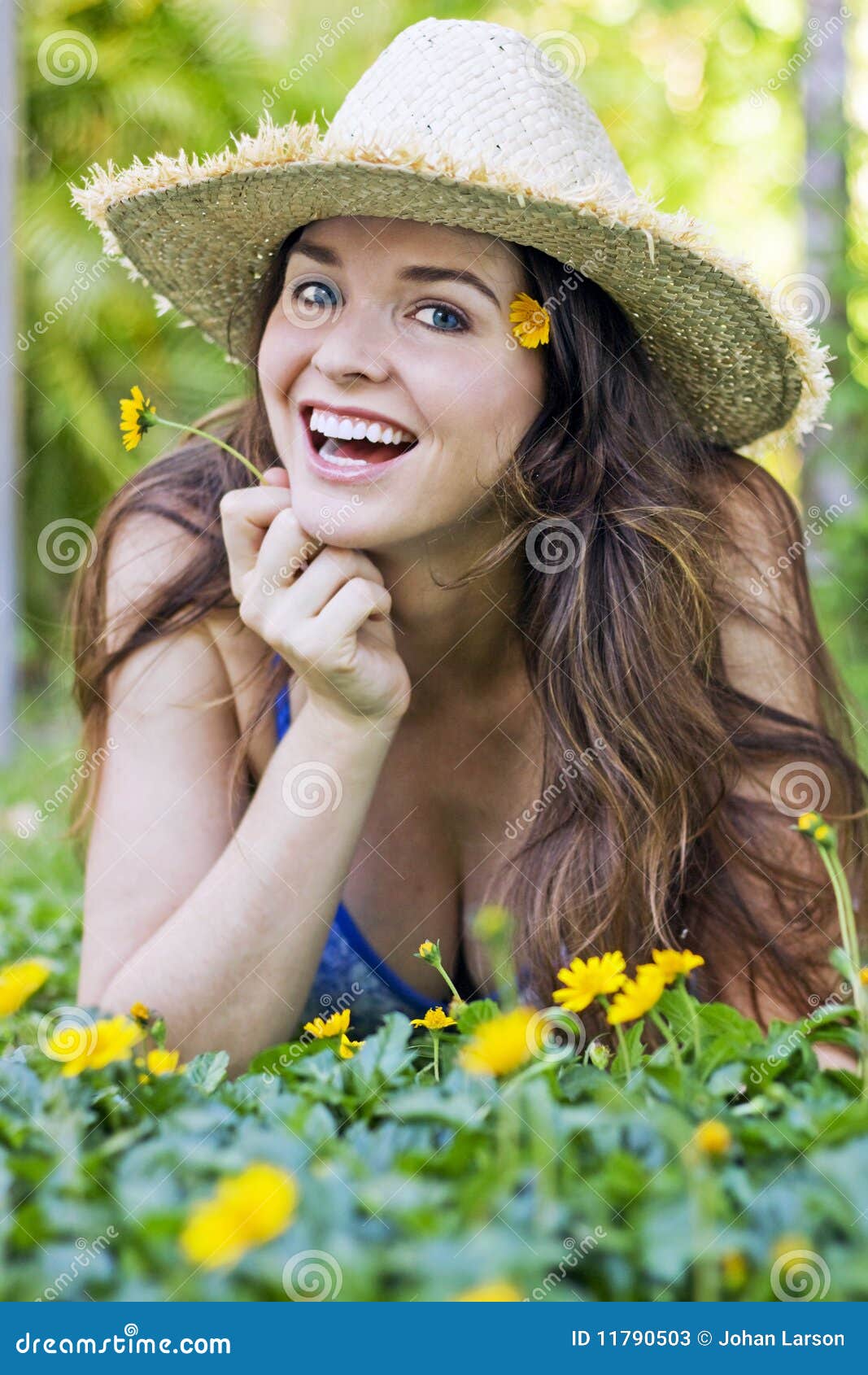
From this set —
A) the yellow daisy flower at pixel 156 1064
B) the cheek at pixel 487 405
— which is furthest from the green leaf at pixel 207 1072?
the cheek at pixel 487 405

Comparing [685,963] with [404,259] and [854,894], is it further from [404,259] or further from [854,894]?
[854,894]

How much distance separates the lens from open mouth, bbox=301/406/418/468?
1616mm

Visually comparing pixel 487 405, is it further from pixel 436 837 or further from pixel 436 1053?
pixel 436 1053

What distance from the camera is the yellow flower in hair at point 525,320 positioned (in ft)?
5.43

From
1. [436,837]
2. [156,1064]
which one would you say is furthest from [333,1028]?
[436,837]

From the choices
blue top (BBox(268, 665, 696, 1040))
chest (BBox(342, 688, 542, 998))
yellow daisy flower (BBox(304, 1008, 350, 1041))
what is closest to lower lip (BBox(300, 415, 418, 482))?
blue top (BBox(268, 665, 696, 1040))

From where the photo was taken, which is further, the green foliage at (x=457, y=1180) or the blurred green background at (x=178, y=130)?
the blurred green background at (x=178, y=130)

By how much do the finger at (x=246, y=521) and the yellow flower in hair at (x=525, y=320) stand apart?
1.27ft

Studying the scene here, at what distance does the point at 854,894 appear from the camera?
2021 mm

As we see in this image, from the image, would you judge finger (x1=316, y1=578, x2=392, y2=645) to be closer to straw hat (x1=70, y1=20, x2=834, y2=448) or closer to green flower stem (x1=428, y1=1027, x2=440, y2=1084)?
straw hat (x1=70, y1=20, x2=834, y2=448)

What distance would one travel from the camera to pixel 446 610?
193 centimetres

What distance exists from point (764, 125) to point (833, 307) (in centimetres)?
358

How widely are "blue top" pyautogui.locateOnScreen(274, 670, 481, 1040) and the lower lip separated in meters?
0.46

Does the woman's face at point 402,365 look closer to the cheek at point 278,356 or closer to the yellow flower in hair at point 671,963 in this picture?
the cheek at point 278,356
